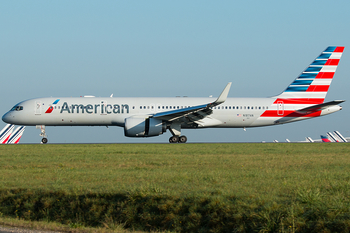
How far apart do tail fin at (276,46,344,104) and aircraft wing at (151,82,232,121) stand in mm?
8284

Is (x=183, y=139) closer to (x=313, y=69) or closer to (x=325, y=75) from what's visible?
(x=313, y=69)

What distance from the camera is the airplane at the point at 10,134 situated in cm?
Answer: 6662

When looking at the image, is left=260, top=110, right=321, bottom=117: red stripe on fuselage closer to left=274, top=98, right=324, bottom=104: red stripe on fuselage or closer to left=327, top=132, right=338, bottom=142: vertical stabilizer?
left=274, top=98, right=324, bottom=104: red stripe on fuselage

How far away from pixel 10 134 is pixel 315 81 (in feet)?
171

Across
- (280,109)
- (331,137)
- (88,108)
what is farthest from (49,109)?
(331,137)

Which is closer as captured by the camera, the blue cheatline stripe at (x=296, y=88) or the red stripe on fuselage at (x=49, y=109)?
the red stripe on fuselage at (x=49, y=109)

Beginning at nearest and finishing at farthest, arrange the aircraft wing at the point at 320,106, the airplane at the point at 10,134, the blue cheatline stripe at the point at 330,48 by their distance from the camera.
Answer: the aircraft wing at the point at 320,106 → the blue cheatline stripe at the point at 330,48 → the airplane at the point at 10,134

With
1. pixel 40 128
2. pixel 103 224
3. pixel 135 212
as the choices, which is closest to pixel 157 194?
pixel 135 212

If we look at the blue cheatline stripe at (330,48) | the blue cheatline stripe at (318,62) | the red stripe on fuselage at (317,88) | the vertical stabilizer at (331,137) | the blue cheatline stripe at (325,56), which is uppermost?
the blue cheatline stripe at (330,48)

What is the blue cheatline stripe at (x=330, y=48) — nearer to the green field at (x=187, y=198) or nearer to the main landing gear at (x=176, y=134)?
the main landing gear at (x=176, y=134)

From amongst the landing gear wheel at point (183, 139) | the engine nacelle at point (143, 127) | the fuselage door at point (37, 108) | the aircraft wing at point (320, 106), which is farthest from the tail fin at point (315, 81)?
the fuselage door at point (37, 108)

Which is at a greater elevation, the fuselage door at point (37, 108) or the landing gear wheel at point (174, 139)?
the fuselage door at point (37, 108)

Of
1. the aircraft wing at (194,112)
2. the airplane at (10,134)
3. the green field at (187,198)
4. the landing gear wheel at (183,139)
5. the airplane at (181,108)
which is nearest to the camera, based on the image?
the green field at (187,198)

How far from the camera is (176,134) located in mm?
35750
